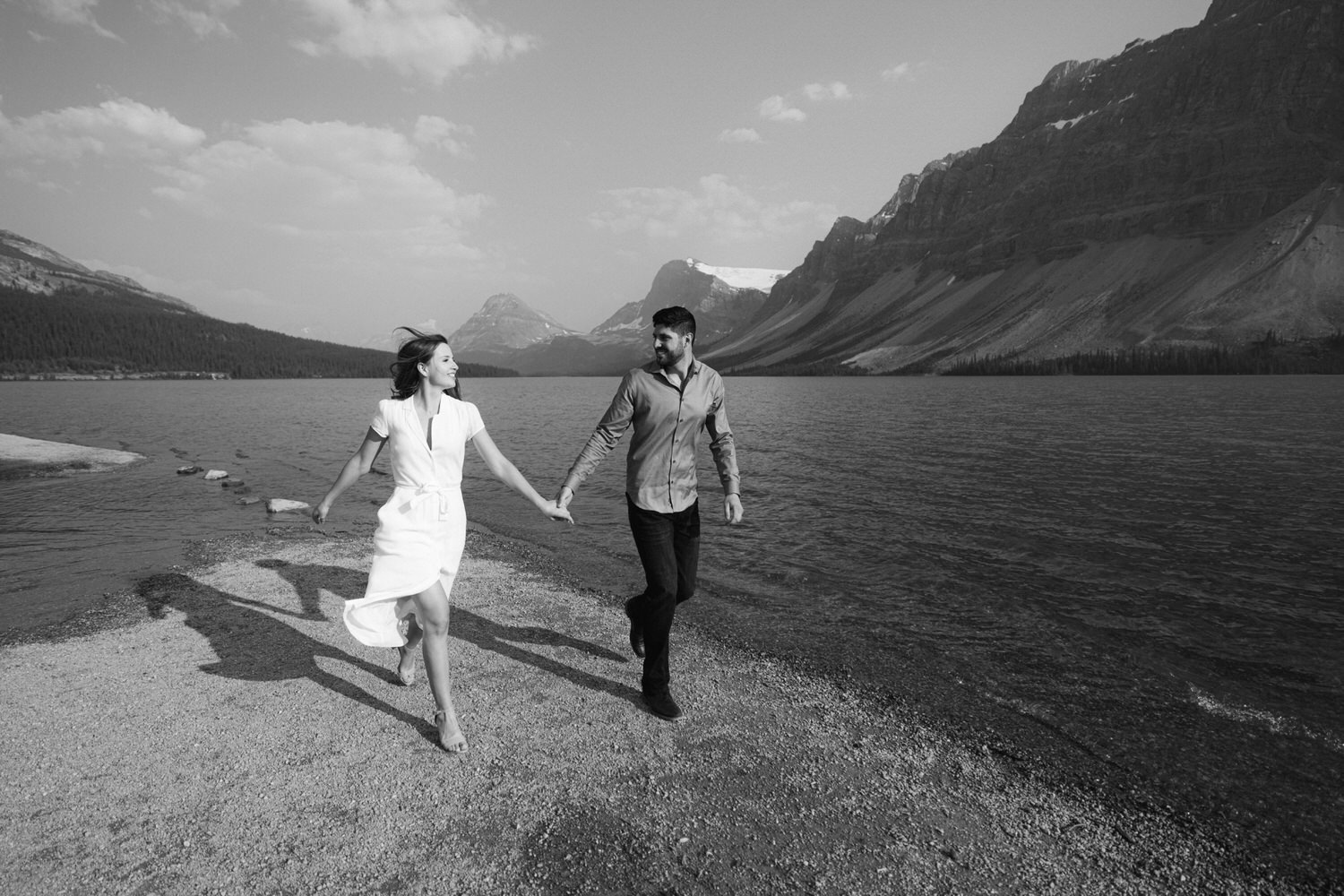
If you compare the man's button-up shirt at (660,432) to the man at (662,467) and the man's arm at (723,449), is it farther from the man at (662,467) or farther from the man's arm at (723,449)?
the man's arm at (723,449)

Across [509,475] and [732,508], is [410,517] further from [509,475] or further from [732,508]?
[732,508]

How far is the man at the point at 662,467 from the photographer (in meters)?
7.06

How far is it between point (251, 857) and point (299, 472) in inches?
1144

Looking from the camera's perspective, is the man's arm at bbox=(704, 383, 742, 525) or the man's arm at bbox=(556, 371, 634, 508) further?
the man's arm at bbox=(704, 383, 742, 525)

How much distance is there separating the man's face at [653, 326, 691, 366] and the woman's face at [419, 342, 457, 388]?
2002 millimetres

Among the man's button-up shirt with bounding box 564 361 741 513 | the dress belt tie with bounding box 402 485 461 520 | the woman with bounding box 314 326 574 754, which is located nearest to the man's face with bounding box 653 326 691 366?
the man's button-up shirt with bounding box 564 361 741 513

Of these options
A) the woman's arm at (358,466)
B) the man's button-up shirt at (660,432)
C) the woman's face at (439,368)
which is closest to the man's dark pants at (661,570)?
the man's button-up shirt at (660,432)

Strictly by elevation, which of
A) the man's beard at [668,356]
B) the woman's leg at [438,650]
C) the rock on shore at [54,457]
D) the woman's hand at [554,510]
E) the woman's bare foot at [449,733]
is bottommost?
the rock on shore at [54,457]

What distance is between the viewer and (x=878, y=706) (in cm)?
784

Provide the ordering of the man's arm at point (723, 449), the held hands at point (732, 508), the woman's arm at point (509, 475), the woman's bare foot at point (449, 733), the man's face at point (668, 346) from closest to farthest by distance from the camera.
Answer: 1. the woman's bare foot at point (449, 733)
2. the woman's arm at point (509, 475)
3. the man's face at point (668, 346)
4. the held hands at point (732, 508)
5. the man's arm at point (723, 449)

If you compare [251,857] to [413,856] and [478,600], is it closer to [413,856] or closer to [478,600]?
[413,856]

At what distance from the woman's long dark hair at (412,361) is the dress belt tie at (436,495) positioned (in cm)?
87

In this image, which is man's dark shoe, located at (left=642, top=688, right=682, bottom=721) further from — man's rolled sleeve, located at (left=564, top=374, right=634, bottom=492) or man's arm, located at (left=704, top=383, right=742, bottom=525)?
man's rolled sleeve, located at (left=564, top=374, right=634, bottom=492)

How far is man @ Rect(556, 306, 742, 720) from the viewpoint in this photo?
23.2ft
